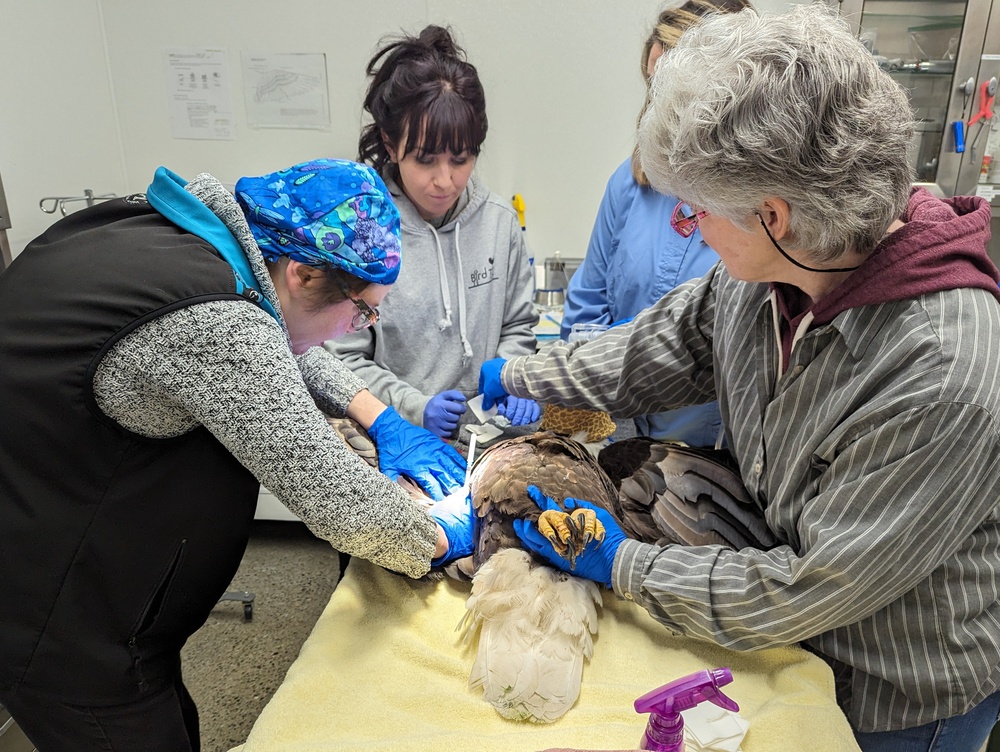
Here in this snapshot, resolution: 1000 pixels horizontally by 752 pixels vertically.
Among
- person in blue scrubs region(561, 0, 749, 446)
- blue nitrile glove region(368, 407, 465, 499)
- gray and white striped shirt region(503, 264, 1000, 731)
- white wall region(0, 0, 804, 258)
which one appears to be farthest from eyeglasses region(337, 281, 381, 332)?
white wall region(0, 0, 804, 258)

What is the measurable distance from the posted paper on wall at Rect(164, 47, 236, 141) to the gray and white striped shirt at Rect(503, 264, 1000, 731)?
8.20ft

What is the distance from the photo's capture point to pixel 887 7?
247 cm

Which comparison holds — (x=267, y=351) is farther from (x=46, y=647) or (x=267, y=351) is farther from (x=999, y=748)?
(x=999, y=748)

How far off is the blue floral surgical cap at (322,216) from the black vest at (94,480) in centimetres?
11

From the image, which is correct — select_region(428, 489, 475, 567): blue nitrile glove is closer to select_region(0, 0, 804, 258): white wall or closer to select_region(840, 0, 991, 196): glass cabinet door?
select_region(0, 0, 804, 258): white wall

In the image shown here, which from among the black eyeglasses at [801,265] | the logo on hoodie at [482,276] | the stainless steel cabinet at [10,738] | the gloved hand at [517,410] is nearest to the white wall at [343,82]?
the logo on hoodie at [482,276]

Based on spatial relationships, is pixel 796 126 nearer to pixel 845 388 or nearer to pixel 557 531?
pixel 845 388

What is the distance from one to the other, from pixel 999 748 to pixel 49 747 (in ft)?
6.88

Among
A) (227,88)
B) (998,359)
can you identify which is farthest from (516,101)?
(998,359)

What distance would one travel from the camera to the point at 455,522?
4.13 feet

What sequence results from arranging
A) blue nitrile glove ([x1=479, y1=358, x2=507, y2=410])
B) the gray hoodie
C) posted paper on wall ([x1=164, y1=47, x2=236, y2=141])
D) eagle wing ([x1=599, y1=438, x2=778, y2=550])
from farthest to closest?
posted paper on wall ([x1=164, y1=47, x2=236, y2=141])
the gray hoodie
blue nitrile glove ([x1=479, y1=358, x2=507, y2=410])
eagle wing ([x1=599, y1=438, x2=778, y2=550])

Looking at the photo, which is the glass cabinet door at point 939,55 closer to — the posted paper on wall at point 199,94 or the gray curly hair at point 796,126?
the gray curly hair at point 796,126

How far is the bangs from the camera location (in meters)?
1.63

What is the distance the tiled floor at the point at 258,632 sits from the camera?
6.88 ft
